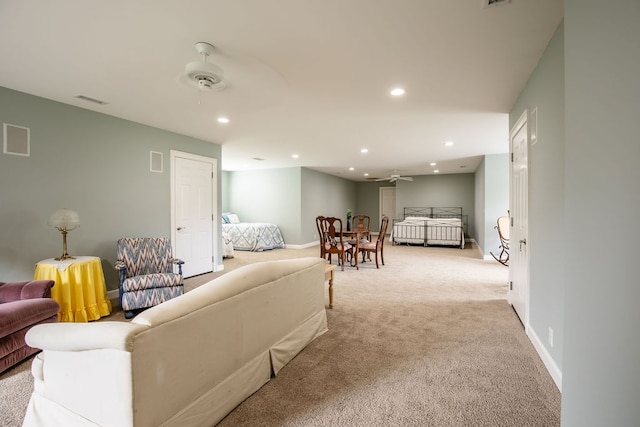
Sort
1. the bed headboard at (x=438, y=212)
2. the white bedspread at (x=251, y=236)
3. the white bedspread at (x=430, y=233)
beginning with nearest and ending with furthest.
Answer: the white bedspread at (x=251, y=236)
the white bedspread at (x=430, y=233)
the bed headboard at (x=438, y=212)

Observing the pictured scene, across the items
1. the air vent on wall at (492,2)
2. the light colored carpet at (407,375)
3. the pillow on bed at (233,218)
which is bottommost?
the light colored carpet at (407,375)

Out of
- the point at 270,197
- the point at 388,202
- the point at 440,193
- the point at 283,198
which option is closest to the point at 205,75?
the point at 283,198

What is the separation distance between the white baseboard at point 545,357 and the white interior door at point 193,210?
4.72m

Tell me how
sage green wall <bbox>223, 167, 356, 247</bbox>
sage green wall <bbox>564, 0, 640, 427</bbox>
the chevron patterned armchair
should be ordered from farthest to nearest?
sage green wall <bbox>223, 167, 356, 247</bbox> → the chevron patterned armchair → sage green wall <bbox>564, 0, 640, 427</bbox>

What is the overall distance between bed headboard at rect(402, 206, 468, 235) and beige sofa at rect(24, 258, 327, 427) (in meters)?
10.2

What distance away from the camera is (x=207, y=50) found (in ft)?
7.45

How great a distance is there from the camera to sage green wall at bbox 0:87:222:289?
3.11 meters

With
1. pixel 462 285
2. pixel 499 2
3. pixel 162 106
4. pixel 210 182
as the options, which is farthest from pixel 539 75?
pixel 210 182

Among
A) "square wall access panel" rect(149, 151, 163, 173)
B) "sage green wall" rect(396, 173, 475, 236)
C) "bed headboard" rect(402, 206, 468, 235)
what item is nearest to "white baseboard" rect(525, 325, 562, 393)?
"square wall access panel" rect(149, 151, 163, 173)

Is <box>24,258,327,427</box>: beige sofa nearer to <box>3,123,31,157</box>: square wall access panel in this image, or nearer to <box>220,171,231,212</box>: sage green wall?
<box>3,123,31,157</box>: square wall access panel

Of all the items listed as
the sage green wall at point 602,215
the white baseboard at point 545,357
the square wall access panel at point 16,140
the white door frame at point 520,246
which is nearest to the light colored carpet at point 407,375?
the white baseboard at point 545,357

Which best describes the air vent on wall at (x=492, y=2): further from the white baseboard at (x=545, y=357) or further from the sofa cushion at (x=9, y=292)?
the sofa cushion at (x=9, y=292)

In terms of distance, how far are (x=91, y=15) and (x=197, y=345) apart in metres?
2.13

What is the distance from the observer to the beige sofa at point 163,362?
1.23 metres
